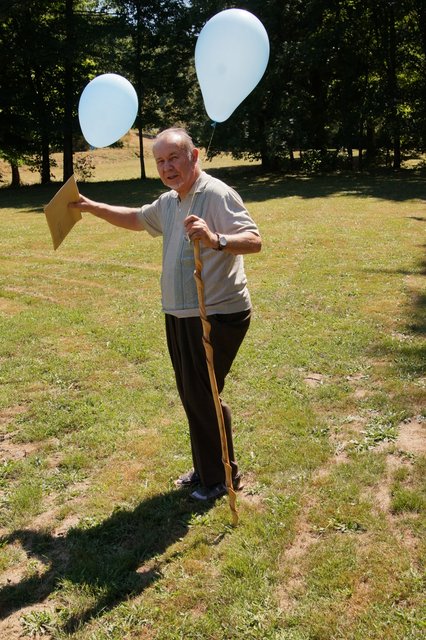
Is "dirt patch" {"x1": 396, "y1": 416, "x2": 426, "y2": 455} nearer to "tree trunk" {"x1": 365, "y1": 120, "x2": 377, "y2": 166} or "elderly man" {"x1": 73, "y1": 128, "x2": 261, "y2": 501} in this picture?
"elderly man" {"x1": 73, "y1": 128, "x2": 261, "y2": 501}

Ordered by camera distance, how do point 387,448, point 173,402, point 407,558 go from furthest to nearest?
point 173,402 < point 387,448 < point 407,558

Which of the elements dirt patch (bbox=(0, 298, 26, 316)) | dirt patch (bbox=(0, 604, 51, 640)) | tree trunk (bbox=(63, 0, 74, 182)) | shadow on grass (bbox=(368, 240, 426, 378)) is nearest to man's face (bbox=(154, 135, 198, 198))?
dirt patch (bbox=(0, 604, 51, 640))

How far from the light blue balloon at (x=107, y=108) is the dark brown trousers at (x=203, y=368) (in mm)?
1208

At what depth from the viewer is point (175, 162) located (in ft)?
9.41

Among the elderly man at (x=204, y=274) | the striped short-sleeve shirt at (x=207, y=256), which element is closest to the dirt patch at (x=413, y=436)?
the elderly man at (x=204, y=274)

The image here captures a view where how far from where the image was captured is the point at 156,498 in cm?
344

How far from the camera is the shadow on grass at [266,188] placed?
1837cm

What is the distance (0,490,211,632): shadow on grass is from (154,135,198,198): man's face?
1.80 meters

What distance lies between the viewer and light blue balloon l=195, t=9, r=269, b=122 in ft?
9.48

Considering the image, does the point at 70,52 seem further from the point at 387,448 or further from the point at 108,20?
the point at 387,448

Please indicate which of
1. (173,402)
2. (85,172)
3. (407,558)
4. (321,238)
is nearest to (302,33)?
(85,172)

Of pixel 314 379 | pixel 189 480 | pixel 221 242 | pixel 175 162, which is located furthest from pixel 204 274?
pixel 314 379

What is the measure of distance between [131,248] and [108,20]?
17.7m

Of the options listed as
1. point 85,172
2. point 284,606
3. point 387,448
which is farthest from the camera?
point 85,172
